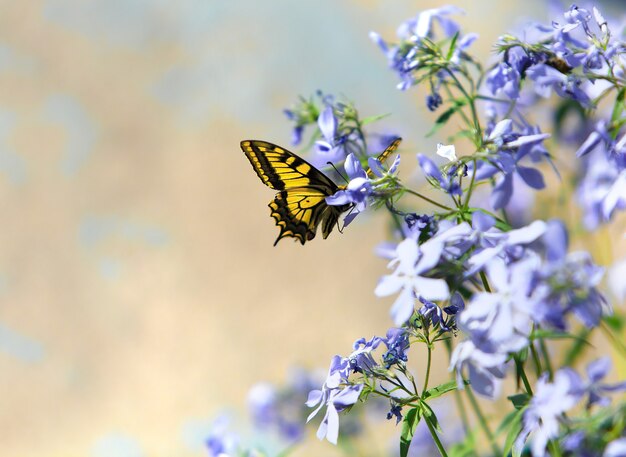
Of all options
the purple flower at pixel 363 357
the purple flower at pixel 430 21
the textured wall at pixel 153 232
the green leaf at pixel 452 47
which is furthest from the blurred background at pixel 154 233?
the purple flower at pixel 363 357

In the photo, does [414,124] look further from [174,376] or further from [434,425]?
[434,425]

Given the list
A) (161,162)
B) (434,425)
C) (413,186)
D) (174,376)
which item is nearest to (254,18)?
(161,162)

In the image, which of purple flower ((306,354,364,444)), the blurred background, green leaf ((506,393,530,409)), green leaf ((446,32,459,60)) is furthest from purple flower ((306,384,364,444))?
A: the blurred background

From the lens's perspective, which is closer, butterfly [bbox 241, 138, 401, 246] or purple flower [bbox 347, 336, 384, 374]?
purple flower [bbox 347, 336, 384, 374]

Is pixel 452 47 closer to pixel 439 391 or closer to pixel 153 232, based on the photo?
pixel 439 391

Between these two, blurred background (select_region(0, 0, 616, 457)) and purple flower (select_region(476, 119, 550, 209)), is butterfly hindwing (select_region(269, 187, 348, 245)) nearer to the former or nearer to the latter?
purple flower (select_region(476, 119, 550, 209))

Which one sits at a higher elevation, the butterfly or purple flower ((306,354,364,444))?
the butterfly

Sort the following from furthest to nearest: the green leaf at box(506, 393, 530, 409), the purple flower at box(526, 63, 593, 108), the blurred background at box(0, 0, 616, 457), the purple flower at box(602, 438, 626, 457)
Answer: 1. the blurred background at box(0, 0, 616, 457)
2. the purple flower at box(526, 63, 593, 108)
3. the green leaf at box(506, 393, 530, 409)
4. the purple flower at box(602, 438, 626, 457)
